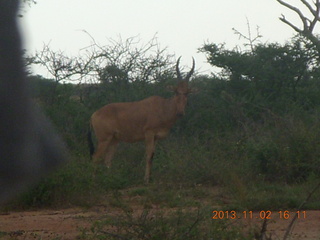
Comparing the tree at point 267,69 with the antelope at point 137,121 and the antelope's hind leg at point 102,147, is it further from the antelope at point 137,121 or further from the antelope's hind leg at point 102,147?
the antelope's hind leg at point 102,147

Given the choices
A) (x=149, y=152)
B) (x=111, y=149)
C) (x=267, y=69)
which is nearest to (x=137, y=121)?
(x=111, y=149)

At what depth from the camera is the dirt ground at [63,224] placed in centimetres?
622

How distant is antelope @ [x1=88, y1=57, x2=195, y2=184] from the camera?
13172 mm

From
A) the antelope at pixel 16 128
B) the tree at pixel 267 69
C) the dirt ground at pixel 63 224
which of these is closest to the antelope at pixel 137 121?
the tree at pixel 267 69

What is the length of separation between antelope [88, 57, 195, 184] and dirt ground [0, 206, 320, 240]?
5153 millimetres

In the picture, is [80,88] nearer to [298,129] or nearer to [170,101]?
[170,101]

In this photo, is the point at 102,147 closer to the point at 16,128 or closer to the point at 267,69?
the point at 267,69

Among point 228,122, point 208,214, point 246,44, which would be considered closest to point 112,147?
point 228,122

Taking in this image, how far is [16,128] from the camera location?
158 centimetres

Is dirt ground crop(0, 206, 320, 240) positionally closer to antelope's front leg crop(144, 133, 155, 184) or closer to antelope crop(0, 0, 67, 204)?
antelope's front leg crop(144, 133, 155, 184)

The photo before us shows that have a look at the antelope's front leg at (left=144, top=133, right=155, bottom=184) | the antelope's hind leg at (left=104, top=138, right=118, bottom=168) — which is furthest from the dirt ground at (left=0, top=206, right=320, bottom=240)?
the antelope's hind leg at (left=104, top=138, right=118, bottom=168)

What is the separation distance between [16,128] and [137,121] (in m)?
11.8

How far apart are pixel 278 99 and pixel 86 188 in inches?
290

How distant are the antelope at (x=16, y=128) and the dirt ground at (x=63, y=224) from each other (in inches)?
170
